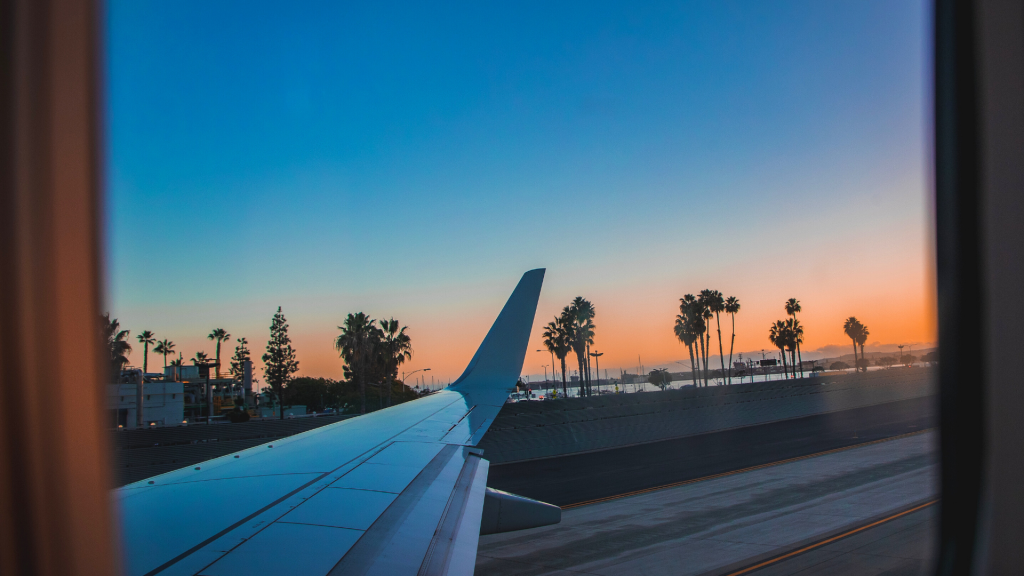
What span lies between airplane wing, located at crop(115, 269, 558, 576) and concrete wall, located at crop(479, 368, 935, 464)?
17018 mm

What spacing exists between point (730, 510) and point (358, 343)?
3400 centimetres

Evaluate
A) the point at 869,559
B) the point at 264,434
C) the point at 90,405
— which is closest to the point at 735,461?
the point at 869,559

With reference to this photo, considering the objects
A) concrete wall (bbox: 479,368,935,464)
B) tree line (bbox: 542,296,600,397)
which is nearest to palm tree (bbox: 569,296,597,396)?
tree line (bbox: 542,296,600,397)

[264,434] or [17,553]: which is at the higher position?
[17,553]

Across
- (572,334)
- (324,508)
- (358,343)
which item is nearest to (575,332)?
(572,334)

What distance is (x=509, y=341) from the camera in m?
6.79

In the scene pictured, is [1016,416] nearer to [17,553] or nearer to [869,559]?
[17,553]

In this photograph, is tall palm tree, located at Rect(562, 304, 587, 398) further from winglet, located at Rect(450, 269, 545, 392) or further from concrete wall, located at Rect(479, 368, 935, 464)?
winglet, located at Rect(450, 269, 545, 392)

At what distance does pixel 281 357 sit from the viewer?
47125mm

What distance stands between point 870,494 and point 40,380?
15698 mm

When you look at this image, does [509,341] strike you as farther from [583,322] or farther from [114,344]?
[583,322]

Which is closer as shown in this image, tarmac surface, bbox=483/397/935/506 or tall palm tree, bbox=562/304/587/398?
tarmac surface, bbox=483/397/935/506

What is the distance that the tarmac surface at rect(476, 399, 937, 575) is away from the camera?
872 centimetres

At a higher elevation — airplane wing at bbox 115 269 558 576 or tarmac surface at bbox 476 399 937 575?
airplane wing at bbox 115 269 558 576
